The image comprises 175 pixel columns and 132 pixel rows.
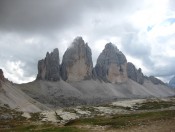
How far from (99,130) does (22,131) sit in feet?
43.7

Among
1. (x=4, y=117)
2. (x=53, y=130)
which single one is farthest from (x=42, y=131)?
(x=4, y=117)

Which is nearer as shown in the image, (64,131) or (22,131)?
(64,131)

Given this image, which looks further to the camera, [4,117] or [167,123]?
[4,117]

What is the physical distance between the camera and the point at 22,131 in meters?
55.6

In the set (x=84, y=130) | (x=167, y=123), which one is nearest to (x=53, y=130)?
(x=84, y=130)

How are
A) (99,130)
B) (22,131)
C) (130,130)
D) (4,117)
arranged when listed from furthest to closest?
(4,117) → (22,131) → (99,130) → (130,130)

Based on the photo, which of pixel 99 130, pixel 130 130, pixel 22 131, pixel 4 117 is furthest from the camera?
pixel 4 117

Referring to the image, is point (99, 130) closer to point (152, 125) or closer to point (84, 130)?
point (84, 130)

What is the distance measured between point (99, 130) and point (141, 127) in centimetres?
653

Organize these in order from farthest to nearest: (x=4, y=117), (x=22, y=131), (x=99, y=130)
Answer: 1. (x=4, y=117)
2. (x=22, y=131)
3. (x=99, y=130)

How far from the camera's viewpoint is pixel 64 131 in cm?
5050

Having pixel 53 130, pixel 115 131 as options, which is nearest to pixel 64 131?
pixel 53 130

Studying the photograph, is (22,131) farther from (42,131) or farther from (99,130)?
(99,130)

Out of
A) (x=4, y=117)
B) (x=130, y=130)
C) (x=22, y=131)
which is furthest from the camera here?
(x=4, y=117)
